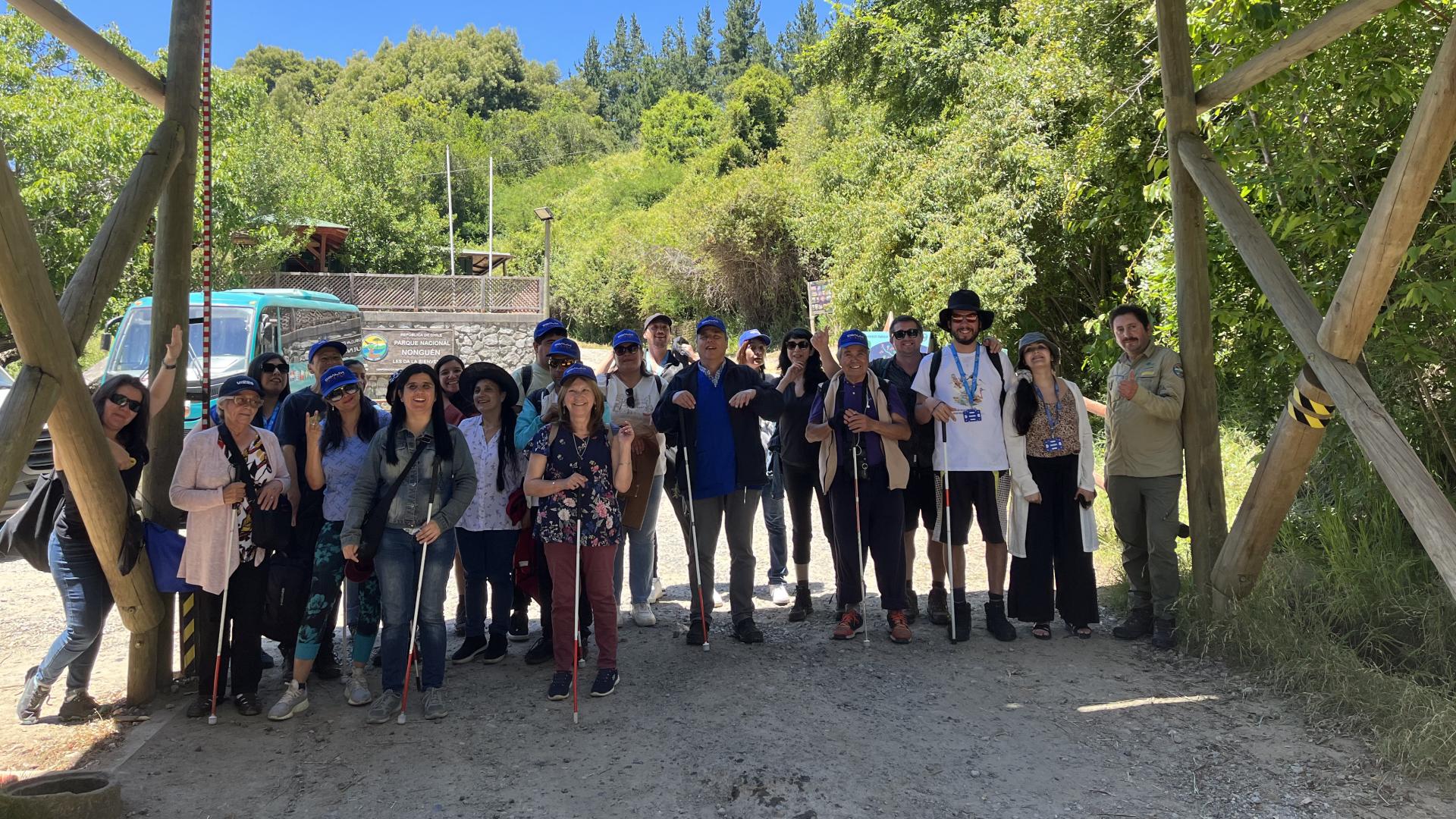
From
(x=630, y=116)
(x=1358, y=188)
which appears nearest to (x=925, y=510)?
→ (x=1358, y=188)

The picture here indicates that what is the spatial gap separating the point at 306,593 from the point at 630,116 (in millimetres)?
85982

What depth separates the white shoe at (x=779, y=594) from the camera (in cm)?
681

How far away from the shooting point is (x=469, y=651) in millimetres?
5648

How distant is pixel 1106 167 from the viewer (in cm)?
990

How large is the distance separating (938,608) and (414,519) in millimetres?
Result: 3234

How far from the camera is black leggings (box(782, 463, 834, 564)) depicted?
612 cm

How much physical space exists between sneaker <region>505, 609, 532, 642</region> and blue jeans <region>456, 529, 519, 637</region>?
410 mm

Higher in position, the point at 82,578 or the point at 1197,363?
the point at 1197,363

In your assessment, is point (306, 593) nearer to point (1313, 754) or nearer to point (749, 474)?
point (749, 474)

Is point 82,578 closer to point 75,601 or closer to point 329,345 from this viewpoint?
point 75,601

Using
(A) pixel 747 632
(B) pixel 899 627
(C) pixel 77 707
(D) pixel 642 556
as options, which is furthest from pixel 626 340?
(C) pixel 77 707

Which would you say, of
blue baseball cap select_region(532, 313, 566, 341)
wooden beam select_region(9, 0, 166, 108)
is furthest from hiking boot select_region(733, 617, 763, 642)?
wooden beam select_region(9, 0, 166, 108)

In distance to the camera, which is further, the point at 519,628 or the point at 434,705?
the point at 519,628

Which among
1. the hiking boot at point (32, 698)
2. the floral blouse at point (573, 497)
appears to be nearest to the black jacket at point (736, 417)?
the floral blouse at point (573, 497)
